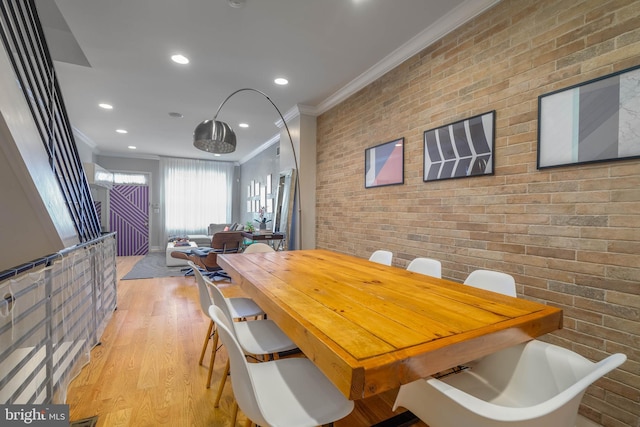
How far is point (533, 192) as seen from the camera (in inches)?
73.5

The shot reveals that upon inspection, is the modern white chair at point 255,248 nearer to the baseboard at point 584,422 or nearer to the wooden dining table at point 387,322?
the wooden dining table at point 387,322

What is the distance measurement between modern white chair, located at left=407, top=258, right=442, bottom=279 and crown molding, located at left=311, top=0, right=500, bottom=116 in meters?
1.93

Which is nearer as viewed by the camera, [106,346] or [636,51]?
[636,51]

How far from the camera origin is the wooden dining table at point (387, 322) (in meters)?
0.79

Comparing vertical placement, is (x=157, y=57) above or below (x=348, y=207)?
above

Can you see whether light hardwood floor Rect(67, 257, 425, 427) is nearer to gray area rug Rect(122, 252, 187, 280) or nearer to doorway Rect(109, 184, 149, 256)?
gray area rug Rect(122, 252, 187, 280)

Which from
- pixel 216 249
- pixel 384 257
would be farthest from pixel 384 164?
pixel 216 249

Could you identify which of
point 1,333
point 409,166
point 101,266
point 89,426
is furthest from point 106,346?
point 409,166

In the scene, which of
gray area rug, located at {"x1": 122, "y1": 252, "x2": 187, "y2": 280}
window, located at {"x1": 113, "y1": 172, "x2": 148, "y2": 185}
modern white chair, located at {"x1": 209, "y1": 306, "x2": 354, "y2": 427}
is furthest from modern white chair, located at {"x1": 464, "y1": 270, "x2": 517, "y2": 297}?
window, located at {"x1": 113, "y1": 172, "x2": 148, "y2": 185}

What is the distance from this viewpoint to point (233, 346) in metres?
0.92

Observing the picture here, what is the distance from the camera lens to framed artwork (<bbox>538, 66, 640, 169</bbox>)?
1.47 metres

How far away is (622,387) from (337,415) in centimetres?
159

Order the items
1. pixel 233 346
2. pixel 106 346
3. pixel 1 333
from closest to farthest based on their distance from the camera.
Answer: pixel 233 346, pixel 1 333, pixel 106 346

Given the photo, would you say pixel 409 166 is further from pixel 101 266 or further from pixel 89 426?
pixel 101 266
